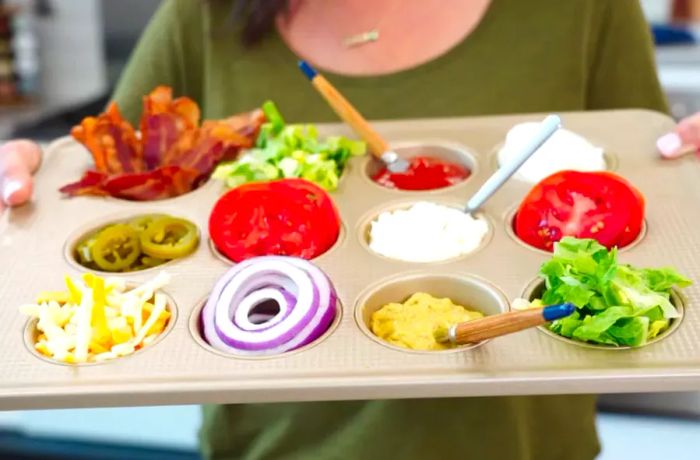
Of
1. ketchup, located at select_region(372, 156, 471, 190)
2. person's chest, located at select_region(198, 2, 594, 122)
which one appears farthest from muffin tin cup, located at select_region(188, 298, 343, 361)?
person's chest, located at select_region(198, 2, 594, 122)

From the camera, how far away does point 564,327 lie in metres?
0.85

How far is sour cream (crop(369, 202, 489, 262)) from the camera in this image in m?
1.04

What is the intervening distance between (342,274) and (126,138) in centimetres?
46

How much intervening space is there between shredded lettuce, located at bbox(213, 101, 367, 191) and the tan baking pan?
26 millimetres

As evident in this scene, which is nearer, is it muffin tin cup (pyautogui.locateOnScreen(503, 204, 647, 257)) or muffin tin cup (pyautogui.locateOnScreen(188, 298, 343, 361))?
muffin tin cup (pyautogui.locateOnScreen(188, 298, 343, 361))

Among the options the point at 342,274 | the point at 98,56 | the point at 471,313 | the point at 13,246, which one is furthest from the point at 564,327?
the point at 98,56

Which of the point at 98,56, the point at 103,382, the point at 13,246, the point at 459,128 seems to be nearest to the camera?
the point at 103,382

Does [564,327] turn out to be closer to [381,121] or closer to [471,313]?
[471,313]

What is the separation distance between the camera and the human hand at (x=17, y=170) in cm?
A: 115

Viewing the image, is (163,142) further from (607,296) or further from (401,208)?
(607,296)

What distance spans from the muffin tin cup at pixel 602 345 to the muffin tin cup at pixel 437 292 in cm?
4

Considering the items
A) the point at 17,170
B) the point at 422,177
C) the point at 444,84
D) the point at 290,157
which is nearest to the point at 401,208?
the point at 422,177

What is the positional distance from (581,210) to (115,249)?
60 cm

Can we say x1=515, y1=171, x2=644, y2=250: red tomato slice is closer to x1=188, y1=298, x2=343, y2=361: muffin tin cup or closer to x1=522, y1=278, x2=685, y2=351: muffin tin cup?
x1=522, y1=278, x2=685, y2=351: muffin tin cup
